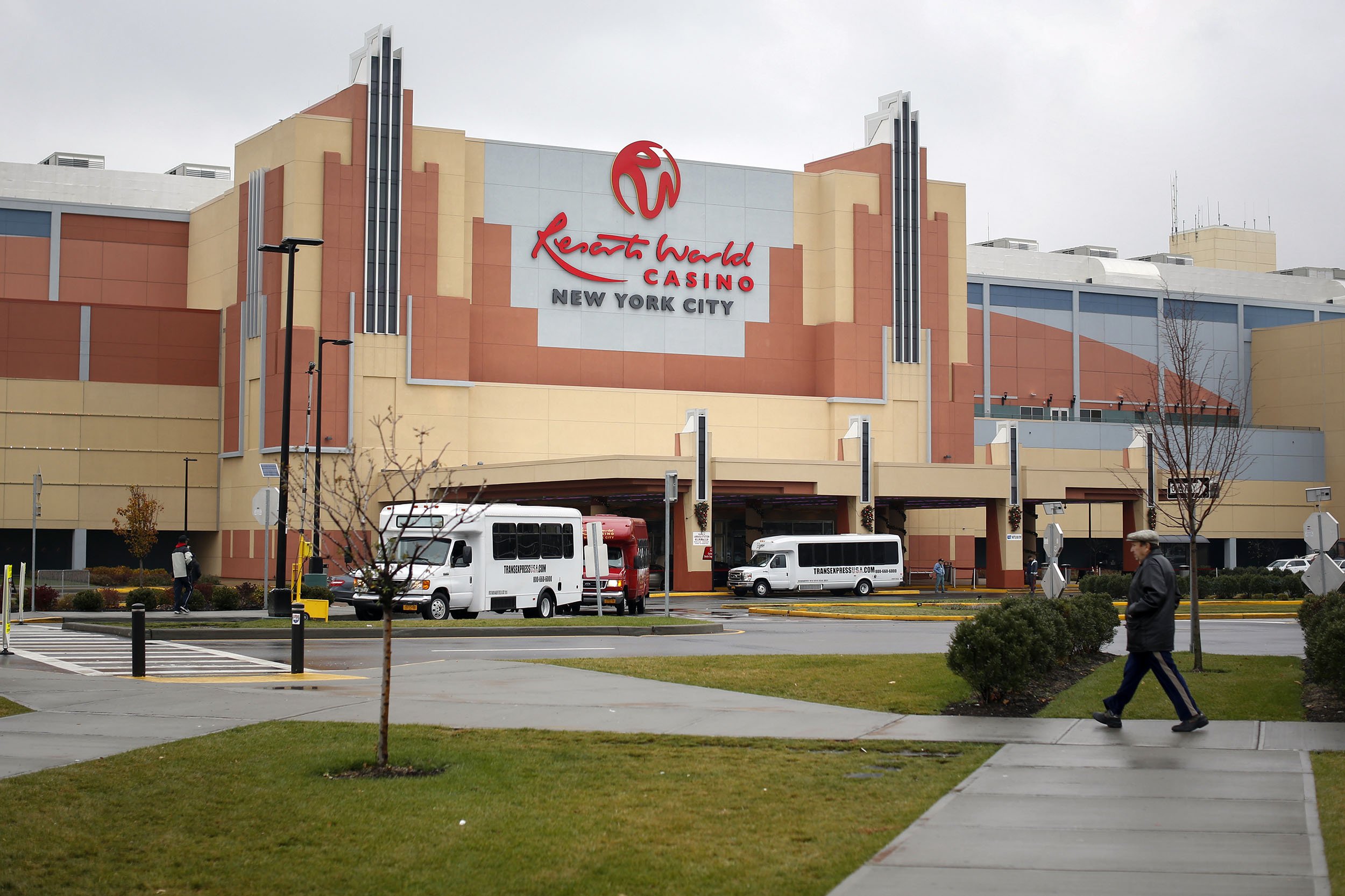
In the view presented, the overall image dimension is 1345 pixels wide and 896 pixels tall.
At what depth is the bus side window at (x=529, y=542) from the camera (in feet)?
114

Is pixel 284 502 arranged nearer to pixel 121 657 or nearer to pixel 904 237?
pixel 121 657

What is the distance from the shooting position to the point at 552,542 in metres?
35.9

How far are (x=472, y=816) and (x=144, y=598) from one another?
30293 millimetres

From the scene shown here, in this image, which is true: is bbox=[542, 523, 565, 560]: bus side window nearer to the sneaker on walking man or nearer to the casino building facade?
the sneaker on walking man

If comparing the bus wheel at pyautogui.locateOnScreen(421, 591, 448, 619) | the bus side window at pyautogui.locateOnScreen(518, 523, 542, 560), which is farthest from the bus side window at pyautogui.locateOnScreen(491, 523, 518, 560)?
the bus wheel at pyautogui.locateOnScreen(421, 591, 448, 619)

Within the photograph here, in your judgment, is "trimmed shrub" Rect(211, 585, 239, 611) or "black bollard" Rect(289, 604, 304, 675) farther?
"trimmed shrub" Rect(211, 585, 239, 611)

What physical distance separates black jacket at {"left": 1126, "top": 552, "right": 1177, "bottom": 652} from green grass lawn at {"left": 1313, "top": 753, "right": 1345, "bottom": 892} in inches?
72.8

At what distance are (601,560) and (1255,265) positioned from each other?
305 ft

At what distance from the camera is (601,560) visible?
3888 centimetres

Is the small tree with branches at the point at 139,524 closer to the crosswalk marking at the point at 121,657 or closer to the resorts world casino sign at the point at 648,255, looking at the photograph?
the resorts world casino sign at the point at 648,255

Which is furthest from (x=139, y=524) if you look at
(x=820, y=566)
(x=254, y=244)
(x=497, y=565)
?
(x=497, y=565)

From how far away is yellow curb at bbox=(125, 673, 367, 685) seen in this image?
699 inches

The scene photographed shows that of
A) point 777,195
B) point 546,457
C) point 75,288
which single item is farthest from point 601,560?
point 75,288

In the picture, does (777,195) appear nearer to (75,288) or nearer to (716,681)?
(75,288)
